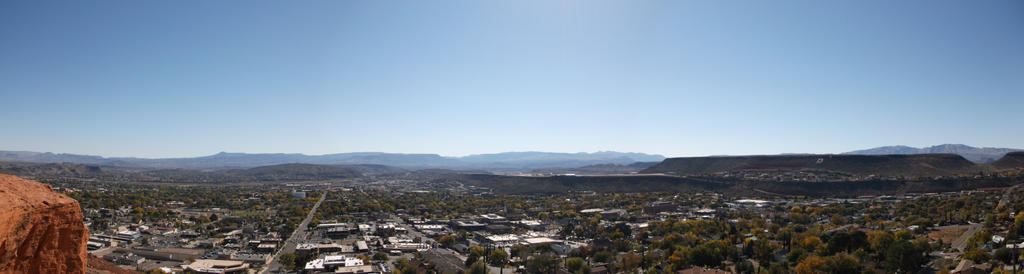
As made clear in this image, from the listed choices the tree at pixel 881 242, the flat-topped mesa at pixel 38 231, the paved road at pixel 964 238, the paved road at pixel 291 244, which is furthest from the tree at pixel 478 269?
the paved road at pixel 964 238

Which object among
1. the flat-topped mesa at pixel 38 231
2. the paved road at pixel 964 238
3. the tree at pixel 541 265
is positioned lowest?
the tree at pixel 541 265

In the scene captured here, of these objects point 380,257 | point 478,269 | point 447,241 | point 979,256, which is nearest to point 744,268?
point 979,256

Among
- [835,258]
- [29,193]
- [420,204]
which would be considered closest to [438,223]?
[420,204]

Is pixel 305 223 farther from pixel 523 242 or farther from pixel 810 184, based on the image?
pixel 810 184

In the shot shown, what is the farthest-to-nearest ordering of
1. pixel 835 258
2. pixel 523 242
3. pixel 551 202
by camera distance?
pixel 551 202
pixel 523 242
pixel 835 258

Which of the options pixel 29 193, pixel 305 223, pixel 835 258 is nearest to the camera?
pixel 29 193

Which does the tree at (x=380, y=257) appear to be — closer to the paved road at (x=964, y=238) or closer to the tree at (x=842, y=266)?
the tree at (x=842, y=266)

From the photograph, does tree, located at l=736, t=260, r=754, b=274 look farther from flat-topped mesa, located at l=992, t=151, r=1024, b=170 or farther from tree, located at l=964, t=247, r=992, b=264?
flat-topped mesa, located at l=992, t=151, r=1024, b=170
